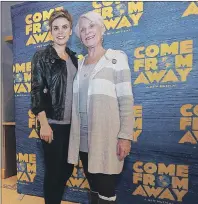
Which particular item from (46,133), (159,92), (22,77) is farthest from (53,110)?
(22,77)

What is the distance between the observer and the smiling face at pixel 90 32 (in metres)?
1.22

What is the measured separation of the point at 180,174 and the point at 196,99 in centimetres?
51

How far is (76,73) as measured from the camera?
4.39 feet

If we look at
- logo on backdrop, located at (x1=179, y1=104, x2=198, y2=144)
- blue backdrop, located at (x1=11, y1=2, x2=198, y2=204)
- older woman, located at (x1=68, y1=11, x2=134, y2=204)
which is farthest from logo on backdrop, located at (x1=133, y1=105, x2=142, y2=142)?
older woman, located at (x1=68, y1=11, x2=134, y2=204)

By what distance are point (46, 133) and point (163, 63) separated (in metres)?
0.89

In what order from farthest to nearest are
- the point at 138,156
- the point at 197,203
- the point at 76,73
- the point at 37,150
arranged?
the point at 37,150 < the point at 138,156 < the point at 197,203 < the point at 76,73

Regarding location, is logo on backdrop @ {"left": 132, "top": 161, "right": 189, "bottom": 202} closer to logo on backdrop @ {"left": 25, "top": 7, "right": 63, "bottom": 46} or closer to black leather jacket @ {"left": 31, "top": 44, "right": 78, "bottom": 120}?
black leather jacket @ {"left": 31, "top": 44, "right": 78, "bottom": 120}

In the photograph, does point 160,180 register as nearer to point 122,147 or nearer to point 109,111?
point 122,147

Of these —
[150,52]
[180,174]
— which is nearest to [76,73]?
[150,52]

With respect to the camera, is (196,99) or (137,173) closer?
(196,99)

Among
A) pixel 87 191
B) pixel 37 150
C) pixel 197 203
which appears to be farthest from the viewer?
pixel 37 150

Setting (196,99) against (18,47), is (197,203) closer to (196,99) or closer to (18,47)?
(196,99)

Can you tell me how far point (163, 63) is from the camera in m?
1.50

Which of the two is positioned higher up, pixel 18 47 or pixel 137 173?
pixel 18 47
